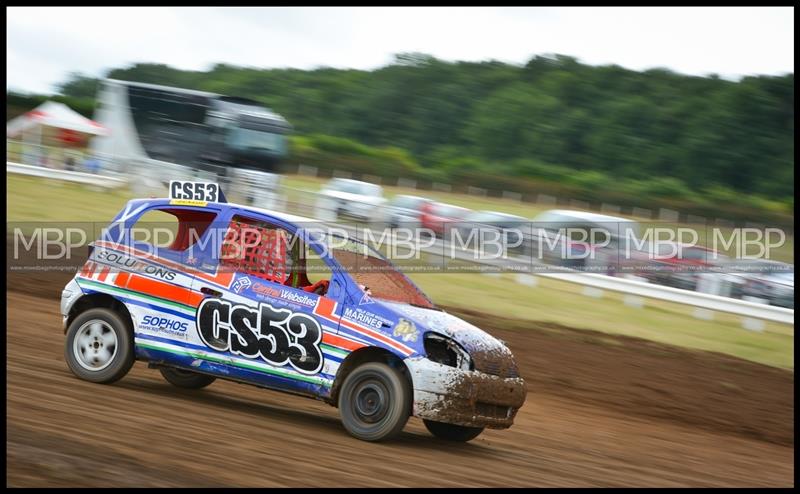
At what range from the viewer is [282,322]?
7781 millimetres

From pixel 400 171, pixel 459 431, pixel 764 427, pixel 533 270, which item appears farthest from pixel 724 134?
pixel 459 431

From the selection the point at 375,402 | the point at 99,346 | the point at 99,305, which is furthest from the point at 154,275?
the point at 375,402

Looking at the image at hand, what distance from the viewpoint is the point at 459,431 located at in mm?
8367

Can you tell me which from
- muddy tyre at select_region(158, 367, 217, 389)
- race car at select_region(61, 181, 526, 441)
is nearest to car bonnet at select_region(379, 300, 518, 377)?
race car at select_region(61, 181, 526, 441)

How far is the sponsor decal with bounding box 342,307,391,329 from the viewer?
24.7 feet

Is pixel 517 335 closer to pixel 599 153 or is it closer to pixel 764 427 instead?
pixel 764 427

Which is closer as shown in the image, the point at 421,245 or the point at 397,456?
the point at 397,456

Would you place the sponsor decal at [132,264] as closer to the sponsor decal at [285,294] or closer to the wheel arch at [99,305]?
the wheel arch at [99,305]

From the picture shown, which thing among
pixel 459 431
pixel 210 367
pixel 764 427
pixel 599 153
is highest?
pixel 599 153

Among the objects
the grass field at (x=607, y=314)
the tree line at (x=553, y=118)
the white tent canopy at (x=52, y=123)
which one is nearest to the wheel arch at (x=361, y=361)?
the grass field at (x=607, y=314)

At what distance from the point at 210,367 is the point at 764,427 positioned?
288 inches

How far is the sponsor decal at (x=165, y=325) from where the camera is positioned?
26.8 feet

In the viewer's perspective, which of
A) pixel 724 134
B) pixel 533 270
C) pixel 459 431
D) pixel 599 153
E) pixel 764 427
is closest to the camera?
pixel 459 431

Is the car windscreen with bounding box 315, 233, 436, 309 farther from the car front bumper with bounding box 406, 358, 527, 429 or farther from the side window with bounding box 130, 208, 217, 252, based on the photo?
the side window with bounding box 130, 208, 217, 252
